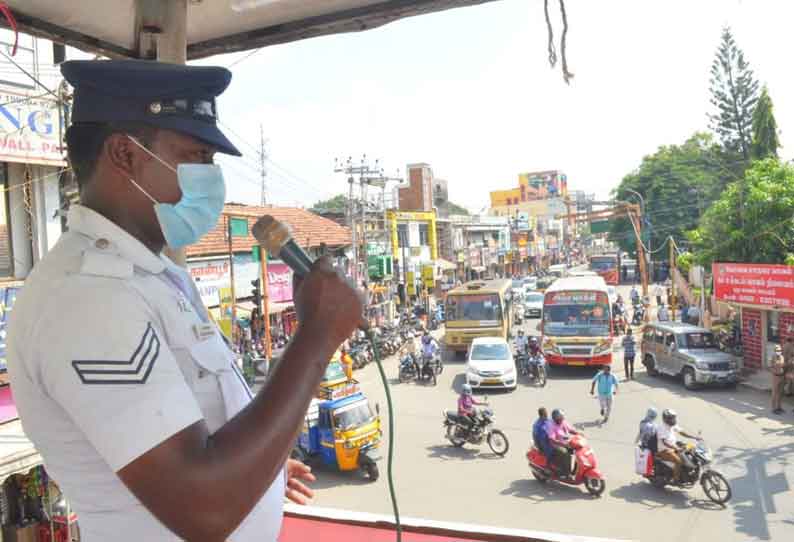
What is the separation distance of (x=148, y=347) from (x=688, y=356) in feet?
51.9

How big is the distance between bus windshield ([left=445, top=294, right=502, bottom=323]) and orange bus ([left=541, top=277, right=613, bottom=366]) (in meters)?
2.11

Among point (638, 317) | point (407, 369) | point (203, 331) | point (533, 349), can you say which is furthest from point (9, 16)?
point (638, 317)

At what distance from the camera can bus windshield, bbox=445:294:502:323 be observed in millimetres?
19688

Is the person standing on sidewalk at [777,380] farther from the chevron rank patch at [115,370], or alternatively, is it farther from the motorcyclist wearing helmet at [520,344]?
the chevron rank patch at [115,370]

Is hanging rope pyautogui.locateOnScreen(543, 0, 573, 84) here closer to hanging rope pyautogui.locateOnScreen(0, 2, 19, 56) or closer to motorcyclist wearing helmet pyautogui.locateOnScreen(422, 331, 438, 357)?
hanging rope pyautogui.locateOnScreen(0, 2, 19, 56)

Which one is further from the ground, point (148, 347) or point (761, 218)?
point (761, 218)

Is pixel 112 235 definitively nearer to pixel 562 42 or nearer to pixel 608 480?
pixel 562 42

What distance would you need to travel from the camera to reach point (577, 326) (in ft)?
56.6

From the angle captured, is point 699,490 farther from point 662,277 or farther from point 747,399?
point 662,277

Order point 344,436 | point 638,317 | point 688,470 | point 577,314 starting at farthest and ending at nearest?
point 638,317, point 577,314, point 344,436, point 688,470

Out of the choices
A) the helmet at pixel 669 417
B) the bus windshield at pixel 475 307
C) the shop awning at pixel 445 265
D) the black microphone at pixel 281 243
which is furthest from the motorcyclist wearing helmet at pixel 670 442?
the shop awning at pixel 445 265

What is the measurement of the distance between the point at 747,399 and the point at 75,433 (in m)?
15.2

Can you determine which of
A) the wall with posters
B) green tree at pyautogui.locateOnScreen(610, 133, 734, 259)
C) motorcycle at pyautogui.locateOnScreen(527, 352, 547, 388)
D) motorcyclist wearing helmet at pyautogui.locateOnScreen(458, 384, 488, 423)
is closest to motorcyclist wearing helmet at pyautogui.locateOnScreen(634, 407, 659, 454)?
motorcyclist wearing helmet at pyautogui.locateOnScreen(458, 384, 488, 423)

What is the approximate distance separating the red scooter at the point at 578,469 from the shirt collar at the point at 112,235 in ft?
29.0
